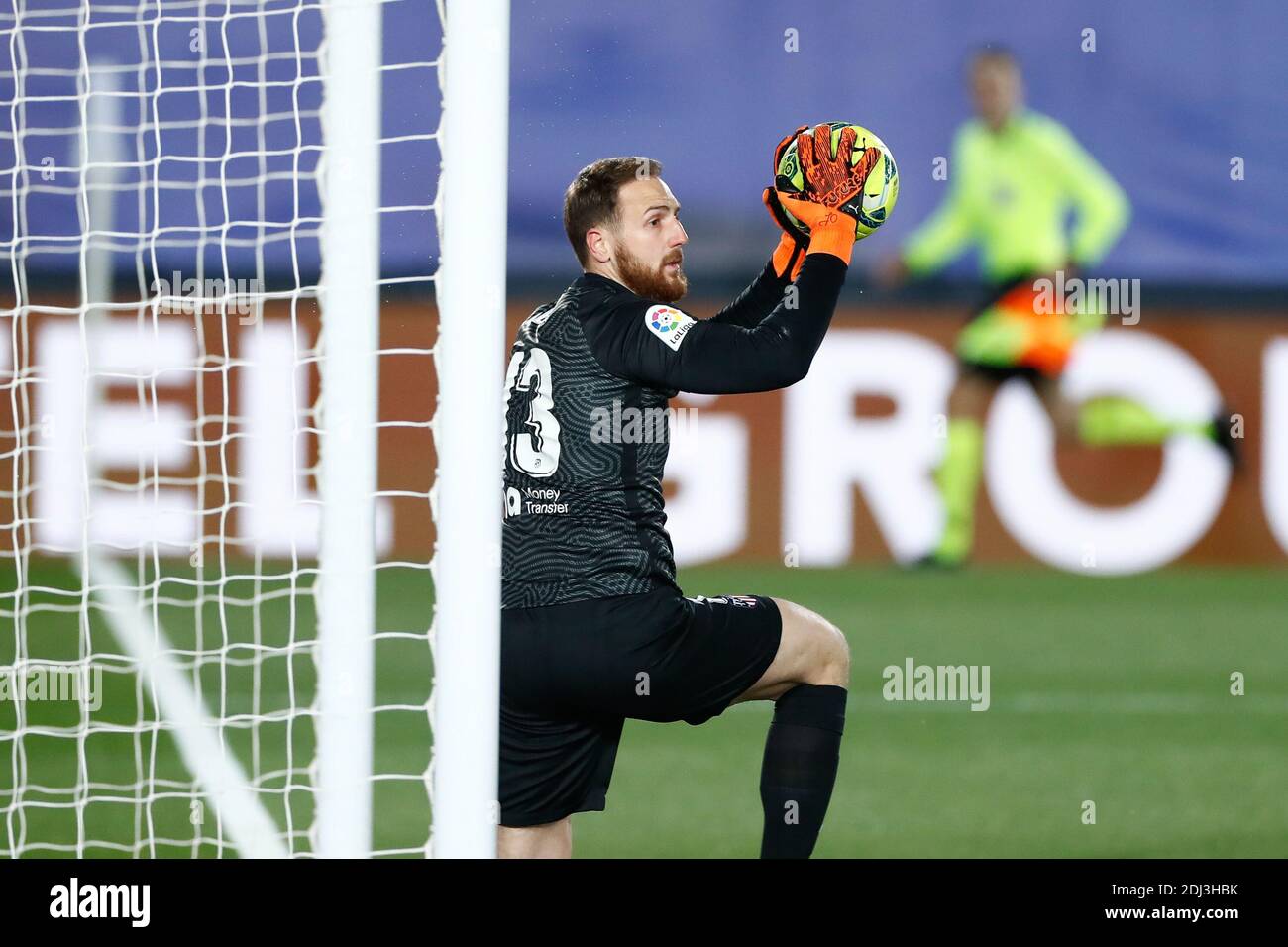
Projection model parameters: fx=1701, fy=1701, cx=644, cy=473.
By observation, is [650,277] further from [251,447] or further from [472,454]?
[251,447]

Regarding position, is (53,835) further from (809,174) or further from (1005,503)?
(1005,503)

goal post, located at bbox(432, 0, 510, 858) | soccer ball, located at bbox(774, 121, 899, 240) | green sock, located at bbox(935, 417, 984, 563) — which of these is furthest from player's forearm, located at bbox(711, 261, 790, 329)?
green sock, located at bbox(935, 417, 984, 563)

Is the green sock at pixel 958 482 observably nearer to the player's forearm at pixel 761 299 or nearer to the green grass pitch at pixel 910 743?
the green grass pitch at pixel 910 743

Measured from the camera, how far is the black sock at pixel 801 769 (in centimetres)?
311

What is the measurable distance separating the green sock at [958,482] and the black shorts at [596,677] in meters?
5.09

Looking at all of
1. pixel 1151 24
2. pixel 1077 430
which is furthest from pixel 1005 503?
pixel 1151 24

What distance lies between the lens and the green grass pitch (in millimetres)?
4023

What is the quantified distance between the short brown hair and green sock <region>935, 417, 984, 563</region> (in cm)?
504

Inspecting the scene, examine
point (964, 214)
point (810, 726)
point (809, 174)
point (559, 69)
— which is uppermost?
point (559, 69)

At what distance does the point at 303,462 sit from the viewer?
8.18m

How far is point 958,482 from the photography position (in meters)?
8.09

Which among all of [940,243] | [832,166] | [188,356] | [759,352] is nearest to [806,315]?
[759,352]

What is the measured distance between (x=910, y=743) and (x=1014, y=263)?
152 inches

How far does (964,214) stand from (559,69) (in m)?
2.38
